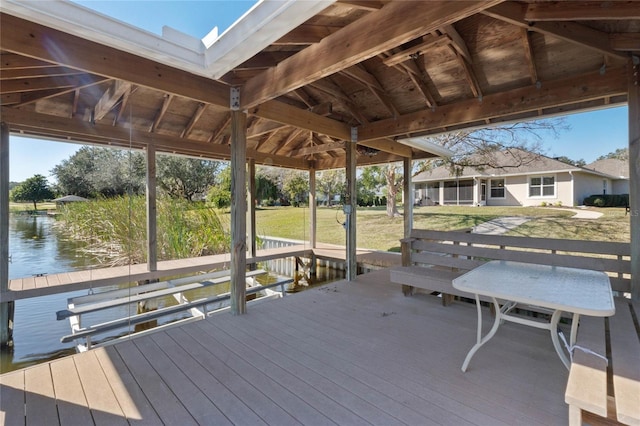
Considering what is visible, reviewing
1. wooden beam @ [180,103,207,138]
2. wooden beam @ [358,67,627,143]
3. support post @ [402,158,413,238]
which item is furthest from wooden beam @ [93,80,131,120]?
support post @ [402,158,413,238]

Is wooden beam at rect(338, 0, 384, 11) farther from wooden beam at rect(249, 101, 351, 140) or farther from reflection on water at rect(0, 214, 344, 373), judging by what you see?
reflection on water at rect(0, 214, 344, 373)

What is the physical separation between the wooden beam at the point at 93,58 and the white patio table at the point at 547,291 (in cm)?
292

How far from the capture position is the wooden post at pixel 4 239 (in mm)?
3203

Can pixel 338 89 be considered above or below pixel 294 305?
above

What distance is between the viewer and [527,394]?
1823 millimetres

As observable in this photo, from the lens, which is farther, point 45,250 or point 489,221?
point 489,221

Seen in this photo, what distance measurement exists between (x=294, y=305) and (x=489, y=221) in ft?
29.5

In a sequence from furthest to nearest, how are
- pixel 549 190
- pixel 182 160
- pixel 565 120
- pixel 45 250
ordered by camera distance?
pixel 549 190, pixel 565 120, pixel 182 160, pixel 45 250

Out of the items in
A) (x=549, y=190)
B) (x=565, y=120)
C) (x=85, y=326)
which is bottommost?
(x=85, y=326)

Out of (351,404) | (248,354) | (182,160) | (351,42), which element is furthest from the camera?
(182,160)

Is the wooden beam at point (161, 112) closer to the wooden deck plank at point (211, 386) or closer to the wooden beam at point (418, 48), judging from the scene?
the wooden beam at point (418, 48)

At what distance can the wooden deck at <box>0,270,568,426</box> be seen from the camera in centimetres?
167

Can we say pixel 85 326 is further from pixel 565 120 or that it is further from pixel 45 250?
pixel 565 120

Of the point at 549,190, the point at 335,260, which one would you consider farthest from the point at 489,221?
the point at 335,260
